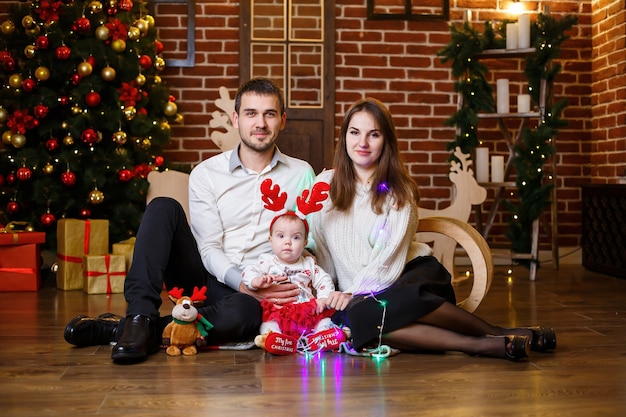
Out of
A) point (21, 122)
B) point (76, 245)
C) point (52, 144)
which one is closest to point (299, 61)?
point (52, 144)

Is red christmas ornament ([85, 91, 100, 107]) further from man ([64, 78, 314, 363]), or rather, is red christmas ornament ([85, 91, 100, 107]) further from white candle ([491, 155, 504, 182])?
white candle ([491, 155, 504, 182])

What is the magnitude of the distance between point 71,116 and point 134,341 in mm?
2467

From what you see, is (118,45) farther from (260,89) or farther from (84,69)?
(260,89)

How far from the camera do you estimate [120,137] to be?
449 centimetres

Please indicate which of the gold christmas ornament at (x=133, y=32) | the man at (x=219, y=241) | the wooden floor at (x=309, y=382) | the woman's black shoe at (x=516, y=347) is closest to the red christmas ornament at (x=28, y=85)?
the gold christmas ornament at (x=133, y=32)

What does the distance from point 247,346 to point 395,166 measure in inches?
31.1

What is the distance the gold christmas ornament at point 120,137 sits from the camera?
4.50 metres

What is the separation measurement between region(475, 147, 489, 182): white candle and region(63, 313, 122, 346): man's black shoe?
2.88m

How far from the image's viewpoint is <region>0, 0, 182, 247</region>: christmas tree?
4.48 metres

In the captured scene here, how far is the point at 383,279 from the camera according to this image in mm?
2645

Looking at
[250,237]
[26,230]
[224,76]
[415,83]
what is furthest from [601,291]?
[26,230]

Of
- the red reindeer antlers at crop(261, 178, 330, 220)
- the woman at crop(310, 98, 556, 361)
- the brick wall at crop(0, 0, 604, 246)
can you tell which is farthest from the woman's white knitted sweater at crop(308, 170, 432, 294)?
the brick wall at crop(0, 0, 604, 246)

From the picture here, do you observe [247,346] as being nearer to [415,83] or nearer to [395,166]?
[395,166]

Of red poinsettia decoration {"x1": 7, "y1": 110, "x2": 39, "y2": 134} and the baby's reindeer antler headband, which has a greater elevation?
red poinsettia decoration {"x1": 7, "y1": 110, "x2": 39, "y2": 134}
